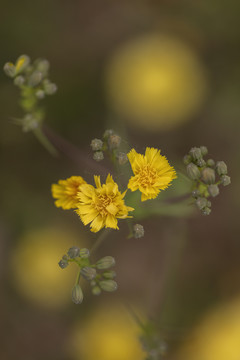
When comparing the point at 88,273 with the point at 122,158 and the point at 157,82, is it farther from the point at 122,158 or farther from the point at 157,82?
the point at 157,82

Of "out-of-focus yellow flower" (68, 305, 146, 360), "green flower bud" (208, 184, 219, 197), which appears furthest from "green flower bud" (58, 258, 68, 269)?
"out-of-focus yellow flower" (68, 305, 146, 360)

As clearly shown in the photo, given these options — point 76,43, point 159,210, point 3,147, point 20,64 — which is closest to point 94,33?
point 76,43

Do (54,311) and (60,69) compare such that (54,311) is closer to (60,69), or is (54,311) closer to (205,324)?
(205,324)

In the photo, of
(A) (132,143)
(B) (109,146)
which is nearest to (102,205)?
(B) (109,146)

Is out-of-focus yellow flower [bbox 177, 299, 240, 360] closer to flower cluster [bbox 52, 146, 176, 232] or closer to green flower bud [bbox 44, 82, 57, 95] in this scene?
flower cluster [bbox 52, 146, 176, 232]

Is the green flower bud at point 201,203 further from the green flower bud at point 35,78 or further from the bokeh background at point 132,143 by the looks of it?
the bokeh background at point 132,143

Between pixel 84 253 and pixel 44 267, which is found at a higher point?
pixel 44 267

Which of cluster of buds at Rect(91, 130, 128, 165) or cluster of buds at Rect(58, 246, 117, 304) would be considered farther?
cluster of buds at Rect(91, 130, 128, 165)
